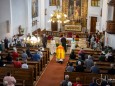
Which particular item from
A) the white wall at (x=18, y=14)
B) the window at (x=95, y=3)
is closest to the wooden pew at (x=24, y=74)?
the white wall at (x=18, y=14)

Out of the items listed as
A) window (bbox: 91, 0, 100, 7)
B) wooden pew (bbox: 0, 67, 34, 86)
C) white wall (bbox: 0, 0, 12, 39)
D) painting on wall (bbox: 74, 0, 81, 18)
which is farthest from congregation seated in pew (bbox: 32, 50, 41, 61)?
painting on wall (bbox: 74, 0, 81, 18)

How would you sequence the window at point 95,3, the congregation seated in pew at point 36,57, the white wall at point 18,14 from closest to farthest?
the congregation seated in pew at point 36,57 < the white wall at point 18,14 < the window at point 95,3

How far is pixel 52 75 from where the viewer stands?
1451 cm

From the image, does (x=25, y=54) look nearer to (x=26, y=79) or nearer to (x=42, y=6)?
(x=26, y=79)

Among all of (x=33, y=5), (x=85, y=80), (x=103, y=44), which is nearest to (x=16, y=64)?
(x=85, y=80)

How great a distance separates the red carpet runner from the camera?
13.2m

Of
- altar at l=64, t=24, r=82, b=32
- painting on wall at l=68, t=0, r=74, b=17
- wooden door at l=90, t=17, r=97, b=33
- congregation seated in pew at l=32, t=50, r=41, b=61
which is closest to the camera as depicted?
congregation seated in pew at l=32, t=50, r=41, b=61

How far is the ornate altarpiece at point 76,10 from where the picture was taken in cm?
3066

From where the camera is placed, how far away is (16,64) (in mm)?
12523

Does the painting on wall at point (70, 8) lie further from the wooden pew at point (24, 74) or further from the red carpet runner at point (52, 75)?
the wooden pew at point (24, 74)

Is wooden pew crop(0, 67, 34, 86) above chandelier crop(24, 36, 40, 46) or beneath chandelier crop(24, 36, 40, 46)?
beneath

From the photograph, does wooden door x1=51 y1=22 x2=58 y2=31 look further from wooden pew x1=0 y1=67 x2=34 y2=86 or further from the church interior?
wooden pew x1=0 y1=67 x2=34 y2=86

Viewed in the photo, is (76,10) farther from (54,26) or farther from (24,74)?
(24,74)

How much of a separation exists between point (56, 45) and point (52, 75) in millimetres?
6619
